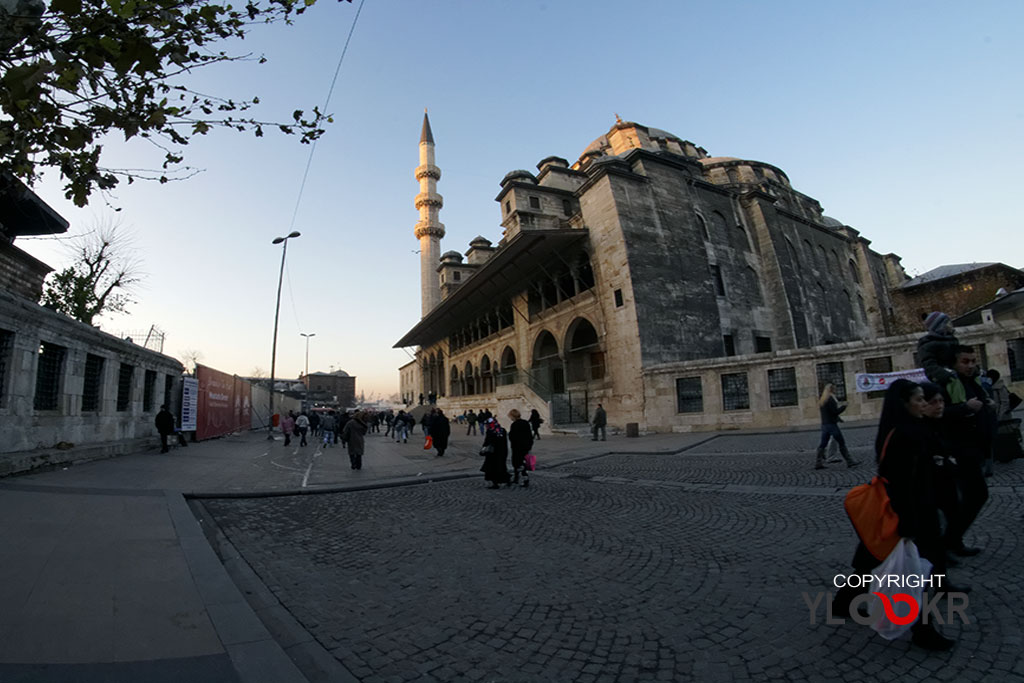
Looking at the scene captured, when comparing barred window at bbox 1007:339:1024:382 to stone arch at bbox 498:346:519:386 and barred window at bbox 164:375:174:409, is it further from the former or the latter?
barred window at bbox 164:375:174:409

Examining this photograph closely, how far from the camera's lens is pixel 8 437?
8203 millimetres

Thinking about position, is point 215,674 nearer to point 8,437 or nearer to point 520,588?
point 520,588

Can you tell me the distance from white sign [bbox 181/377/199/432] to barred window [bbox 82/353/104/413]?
5375mm

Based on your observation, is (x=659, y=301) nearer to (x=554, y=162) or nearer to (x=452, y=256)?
(x=554, y=162)

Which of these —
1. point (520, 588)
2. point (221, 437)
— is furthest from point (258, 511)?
point (221, 437)

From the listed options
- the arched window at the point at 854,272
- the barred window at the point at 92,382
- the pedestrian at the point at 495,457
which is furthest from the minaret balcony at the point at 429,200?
the pedestrian at the point at 495,457

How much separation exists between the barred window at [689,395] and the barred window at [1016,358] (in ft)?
29.9

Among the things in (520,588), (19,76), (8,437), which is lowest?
(520,588)

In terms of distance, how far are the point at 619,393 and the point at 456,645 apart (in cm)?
2067

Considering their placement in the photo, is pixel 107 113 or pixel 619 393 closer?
pixel 107 113

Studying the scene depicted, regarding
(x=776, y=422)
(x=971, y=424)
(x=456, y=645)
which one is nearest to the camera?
(x=456, y=645)

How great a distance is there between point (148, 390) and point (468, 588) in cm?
1593

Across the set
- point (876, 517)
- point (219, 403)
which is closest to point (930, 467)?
point (876, 517)

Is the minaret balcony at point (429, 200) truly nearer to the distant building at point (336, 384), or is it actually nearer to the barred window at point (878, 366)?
the barred window at point (878, 366)
